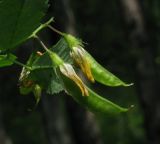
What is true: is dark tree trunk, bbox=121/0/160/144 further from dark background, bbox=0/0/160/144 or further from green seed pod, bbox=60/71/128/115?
green seed pod, bbox=60/71/128/115

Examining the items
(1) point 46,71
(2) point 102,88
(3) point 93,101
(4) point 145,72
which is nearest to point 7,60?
(1) point 46,71

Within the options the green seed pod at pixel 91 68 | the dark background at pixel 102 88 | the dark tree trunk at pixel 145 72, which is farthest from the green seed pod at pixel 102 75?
the dark tree trunk at pixel 145 72

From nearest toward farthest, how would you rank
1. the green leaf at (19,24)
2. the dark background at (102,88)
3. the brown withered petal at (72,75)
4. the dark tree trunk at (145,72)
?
the green leaf at (19,24) → the brown withered petal at (72,75) → the dark tree trunk at (145,72) → the dark background at (102,88)

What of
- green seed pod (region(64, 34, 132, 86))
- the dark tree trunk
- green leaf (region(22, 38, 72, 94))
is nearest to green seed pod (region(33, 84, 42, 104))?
green leaf (region(22, 38, 72, 94))

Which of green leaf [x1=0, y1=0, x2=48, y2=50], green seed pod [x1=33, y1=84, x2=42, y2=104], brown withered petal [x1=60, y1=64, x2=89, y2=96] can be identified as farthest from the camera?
green seed pod [x1=33, y1=84, x2=42, y2=104]

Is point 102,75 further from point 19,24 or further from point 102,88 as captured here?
point 102,88

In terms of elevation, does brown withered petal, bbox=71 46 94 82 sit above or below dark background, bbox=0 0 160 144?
above

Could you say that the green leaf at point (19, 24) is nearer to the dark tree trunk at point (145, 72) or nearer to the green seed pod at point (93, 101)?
the green seed pod at point (93, 101)
